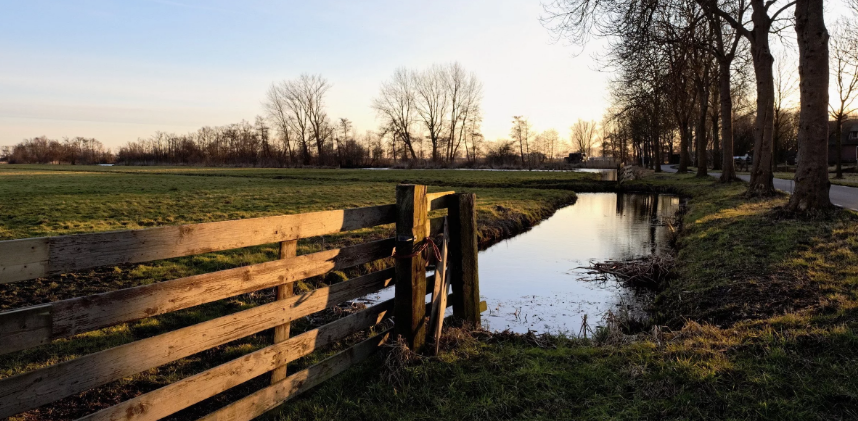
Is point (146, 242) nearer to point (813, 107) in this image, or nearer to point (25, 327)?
point (25, 327)

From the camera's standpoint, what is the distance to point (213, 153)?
3620 inches

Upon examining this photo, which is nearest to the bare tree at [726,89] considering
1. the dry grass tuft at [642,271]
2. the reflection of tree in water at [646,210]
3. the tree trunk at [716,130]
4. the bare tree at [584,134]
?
the reflection of tree in water at [646,210]

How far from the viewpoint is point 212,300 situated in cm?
314

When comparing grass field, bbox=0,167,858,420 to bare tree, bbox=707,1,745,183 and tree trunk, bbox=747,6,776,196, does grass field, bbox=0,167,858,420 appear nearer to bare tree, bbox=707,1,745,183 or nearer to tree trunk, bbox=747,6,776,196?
tree trunk, bbox=747,6,776,196

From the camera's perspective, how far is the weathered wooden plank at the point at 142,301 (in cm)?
240

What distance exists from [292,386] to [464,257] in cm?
237

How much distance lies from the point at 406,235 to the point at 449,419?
5.40 ft

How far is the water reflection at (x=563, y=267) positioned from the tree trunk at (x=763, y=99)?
321 cm

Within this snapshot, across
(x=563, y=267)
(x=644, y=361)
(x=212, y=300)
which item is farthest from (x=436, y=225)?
(x=563, y=267)

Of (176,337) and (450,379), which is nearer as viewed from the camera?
(176,337)

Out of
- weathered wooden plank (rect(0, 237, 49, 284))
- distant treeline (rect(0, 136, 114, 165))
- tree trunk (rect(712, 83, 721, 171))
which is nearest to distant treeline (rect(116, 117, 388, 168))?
distant treeline (rect(0, 136, 114, 165))

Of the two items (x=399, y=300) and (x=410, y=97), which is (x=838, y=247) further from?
(x=410, y=97)

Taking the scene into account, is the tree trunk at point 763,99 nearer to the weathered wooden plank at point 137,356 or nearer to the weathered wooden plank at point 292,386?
the weathered wooden plank at point 292,386

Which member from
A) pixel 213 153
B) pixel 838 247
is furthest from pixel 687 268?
pixel 213 153
